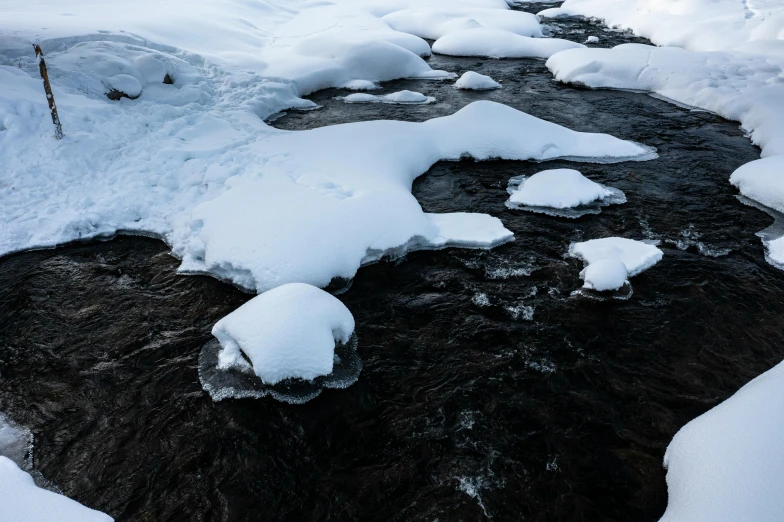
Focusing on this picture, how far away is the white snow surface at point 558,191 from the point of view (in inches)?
343

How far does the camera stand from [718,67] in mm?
14836

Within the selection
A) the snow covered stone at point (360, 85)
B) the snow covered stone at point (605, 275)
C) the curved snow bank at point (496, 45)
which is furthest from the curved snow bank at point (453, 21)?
the snow covered stone at point (605, 275)

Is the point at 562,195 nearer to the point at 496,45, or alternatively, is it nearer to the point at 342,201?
the point at 342,201

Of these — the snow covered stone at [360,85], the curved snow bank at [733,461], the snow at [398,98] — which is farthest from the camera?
the snow covered stone at [360,85]

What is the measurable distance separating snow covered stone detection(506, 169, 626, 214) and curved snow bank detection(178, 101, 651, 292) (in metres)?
1.03

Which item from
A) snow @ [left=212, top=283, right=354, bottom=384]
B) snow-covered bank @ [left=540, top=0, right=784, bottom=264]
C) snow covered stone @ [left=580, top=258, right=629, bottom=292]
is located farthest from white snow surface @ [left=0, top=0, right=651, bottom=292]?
snow-covered bank @ [left=540, top=0, right=784, bottom=264]

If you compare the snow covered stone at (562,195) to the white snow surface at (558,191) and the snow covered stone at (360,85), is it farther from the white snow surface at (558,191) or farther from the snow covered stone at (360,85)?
the snow covered stone at (360,85)

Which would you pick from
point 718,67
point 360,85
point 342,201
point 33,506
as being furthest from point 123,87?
point 718,67

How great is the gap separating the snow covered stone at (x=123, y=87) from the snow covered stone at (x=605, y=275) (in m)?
10.1

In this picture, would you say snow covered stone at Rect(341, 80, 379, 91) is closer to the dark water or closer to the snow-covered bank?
the snow-covered bank

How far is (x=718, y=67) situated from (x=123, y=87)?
1587 centimetres

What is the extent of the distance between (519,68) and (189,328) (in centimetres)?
1490

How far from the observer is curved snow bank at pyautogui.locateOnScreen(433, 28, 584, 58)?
60.9 feet

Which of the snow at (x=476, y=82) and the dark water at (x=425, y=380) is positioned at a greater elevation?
the snow at (x=476, y=82)
